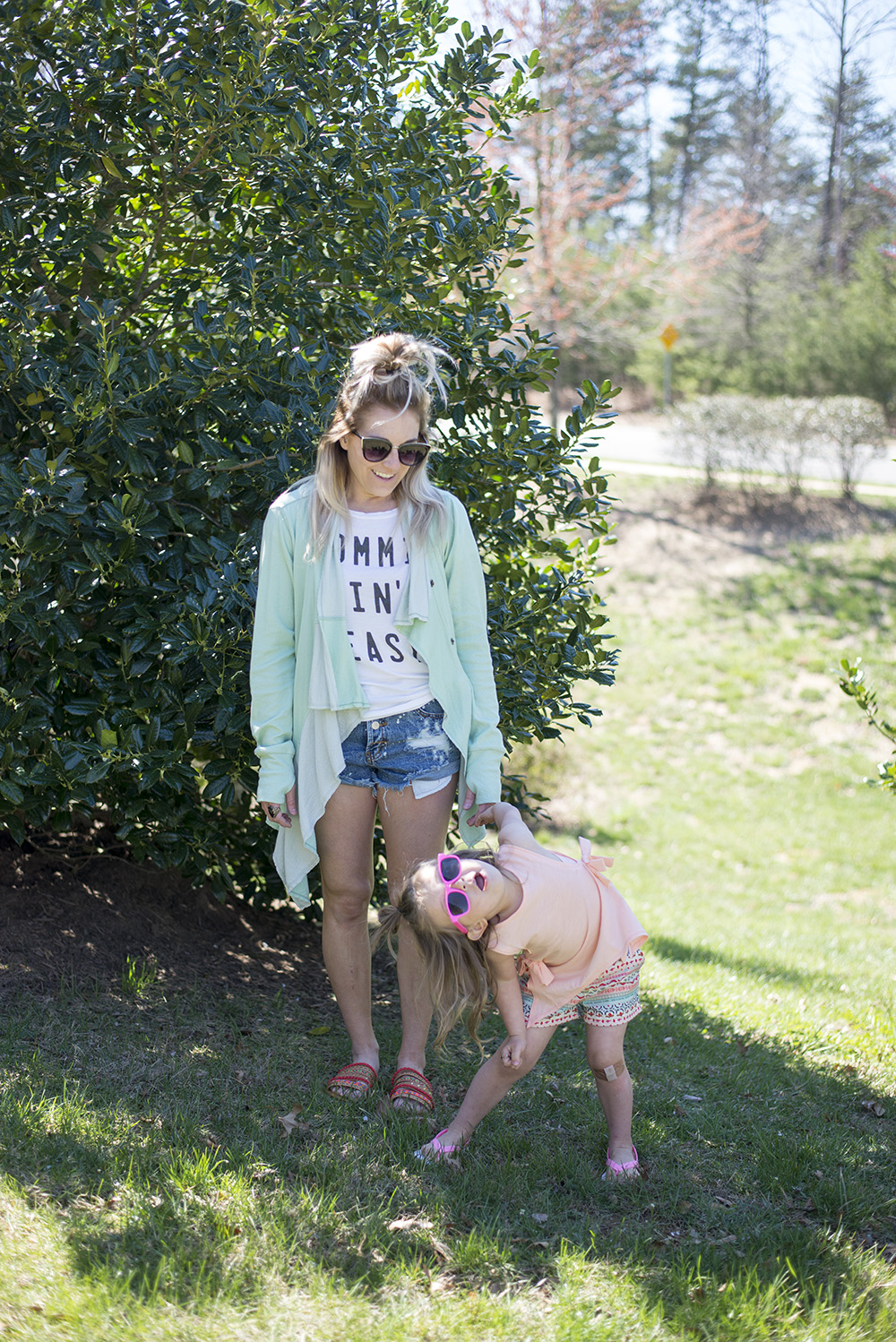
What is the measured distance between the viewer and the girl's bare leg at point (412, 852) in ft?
10.6

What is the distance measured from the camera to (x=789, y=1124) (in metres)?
3.52

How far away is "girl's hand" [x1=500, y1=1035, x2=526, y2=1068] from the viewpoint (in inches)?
112

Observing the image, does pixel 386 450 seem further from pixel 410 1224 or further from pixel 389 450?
pixel 410 1224

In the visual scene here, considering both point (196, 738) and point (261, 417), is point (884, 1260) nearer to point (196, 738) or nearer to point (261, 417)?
point (196, 738)

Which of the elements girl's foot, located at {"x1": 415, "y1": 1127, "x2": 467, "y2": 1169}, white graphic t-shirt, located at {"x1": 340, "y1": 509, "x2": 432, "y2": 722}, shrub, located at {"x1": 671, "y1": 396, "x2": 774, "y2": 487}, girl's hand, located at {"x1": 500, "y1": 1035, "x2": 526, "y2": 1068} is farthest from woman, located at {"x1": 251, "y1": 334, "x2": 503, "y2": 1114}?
shrub, located at {"x1": 671, "y1": 396, "x2": 774, "y2": 487}

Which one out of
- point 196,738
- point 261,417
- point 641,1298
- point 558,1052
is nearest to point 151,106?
point 261,417

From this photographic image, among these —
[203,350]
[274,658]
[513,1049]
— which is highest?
[203,350]

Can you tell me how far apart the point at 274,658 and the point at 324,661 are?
7.3 inches

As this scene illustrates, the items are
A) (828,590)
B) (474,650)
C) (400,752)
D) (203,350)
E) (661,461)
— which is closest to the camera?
(400,752)

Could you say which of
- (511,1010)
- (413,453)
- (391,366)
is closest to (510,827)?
(511,1010)

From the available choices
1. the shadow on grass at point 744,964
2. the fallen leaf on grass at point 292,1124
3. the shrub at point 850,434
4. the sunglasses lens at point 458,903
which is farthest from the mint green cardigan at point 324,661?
the shrub at point 850,434

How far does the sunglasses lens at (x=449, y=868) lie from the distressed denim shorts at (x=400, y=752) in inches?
17.2

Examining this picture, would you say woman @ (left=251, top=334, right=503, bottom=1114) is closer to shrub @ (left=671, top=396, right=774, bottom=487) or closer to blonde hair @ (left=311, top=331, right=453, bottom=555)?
blonde hair @ (left=311, top=331, right=453, bottom=555)

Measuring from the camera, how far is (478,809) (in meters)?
3.23
